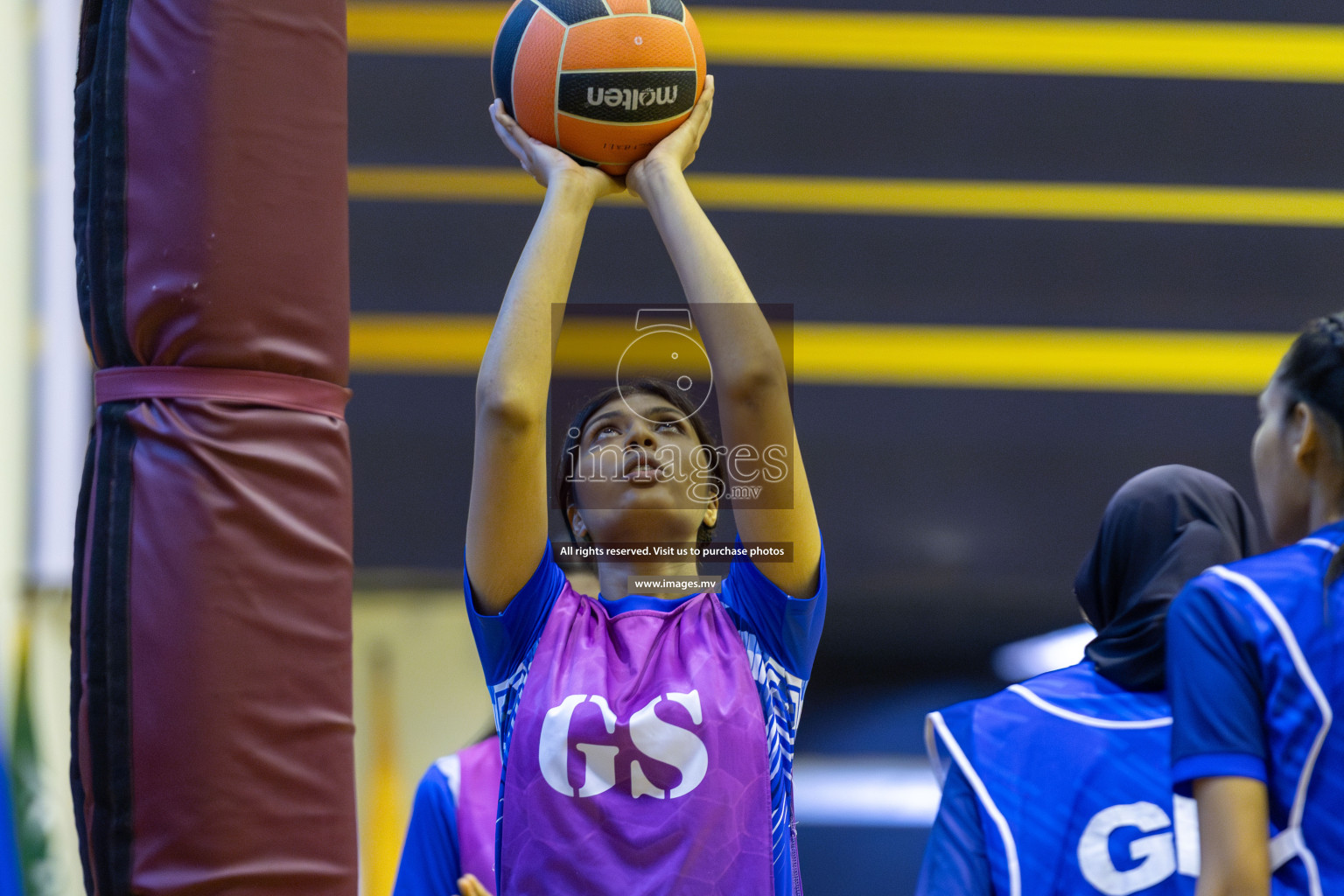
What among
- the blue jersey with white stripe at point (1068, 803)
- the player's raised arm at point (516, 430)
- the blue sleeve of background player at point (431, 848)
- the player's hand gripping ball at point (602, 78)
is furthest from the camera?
the blue sleeve of background player at point (431, 848)

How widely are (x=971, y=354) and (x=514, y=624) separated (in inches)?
195

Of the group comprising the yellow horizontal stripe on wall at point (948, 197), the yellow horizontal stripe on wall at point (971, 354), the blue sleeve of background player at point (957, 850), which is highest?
the yellow horizontal stripe on wall at point (948, 197)

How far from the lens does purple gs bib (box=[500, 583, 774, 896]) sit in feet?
5.74

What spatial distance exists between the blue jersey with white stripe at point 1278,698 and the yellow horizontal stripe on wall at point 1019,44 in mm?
5490

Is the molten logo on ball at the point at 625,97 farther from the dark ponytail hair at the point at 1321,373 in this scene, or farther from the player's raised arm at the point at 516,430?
the dark ponytail hair at the point at 1321,373

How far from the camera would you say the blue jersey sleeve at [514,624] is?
74.3 inches

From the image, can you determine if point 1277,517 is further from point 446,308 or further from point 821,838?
point 446,308

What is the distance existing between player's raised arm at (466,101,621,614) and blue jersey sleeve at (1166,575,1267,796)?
2.92 ft

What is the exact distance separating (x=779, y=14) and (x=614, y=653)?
5425 mm

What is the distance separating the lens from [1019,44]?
22.2ft

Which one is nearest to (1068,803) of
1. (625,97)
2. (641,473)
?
(641,473)

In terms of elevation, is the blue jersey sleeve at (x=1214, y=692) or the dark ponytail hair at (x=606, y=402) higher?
the dark ponytail hair at (x=606, y=402)

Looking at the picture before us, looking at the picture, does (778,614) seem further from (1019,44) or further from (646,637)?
(1019,44)

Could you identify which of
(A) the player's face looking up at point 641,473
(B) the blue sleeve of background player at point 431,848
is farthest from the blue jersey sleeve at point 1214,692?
(B) the blue sleeve of background player at point 431,848
